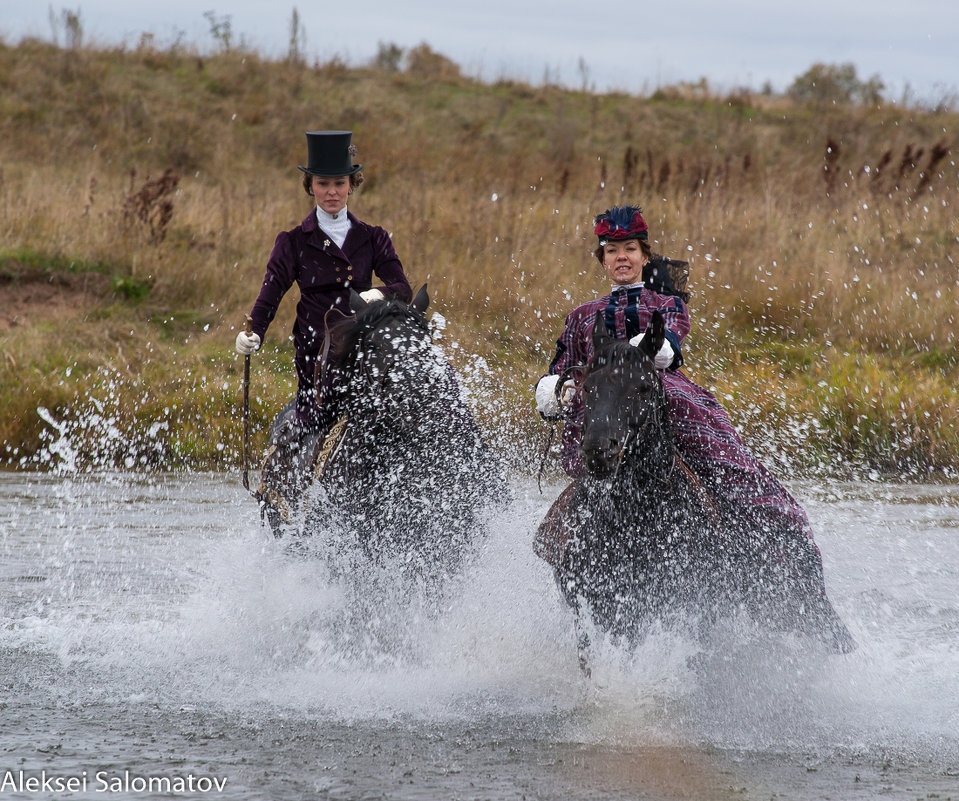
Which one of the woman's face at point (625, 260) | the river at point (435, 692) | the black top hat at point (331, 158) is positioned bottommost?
the river at point (435, 692)

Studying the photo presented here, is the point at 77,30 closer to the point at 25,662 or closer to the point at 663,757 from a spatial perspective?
the point at 25,662

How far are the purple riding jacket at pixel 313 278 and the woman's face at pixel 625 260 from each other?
146 cm

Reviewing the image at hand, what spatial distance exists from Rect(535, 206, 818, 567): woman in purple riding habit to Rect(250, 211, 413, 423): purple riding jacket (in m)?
1.49

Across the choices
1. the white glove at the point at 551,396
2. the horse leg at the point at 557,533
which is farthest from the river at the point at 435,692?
the white glove at the point at 551,396

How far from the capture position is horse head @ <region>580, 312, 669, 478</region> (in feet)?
14.3

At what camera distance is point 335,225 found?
21.6 feet

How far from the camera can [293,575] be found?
21.1ft

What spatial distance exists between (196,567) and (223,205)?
1066cm

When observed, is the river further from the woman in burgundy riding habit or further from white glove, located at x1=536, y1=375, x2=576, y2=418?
white glove, located at x1=536, y1=375, x2=576, y2=418

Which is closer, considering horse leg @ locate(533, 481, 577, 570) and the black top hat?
horse leg @ locate(533, 481, 577, 570)

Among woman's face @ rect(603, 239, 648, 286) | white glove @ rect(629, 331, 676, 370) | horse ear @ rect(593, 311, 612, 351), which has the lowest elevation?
white glove @ rect(629, 331, 676, 370)

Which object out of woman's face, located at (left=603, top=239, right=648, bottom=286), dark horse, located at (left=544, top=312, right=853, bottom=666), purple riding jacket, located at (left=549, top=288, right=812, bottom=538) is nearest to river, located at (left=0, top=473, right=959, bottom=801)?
dark horse, located at (left=544, top=312, right=853, bottom=666)

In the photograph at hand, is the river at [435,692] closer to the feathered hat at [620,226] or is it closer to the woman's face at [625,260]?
the woman's face at [625,260]

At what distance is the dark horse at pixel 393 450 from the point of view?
5668 millimetres
